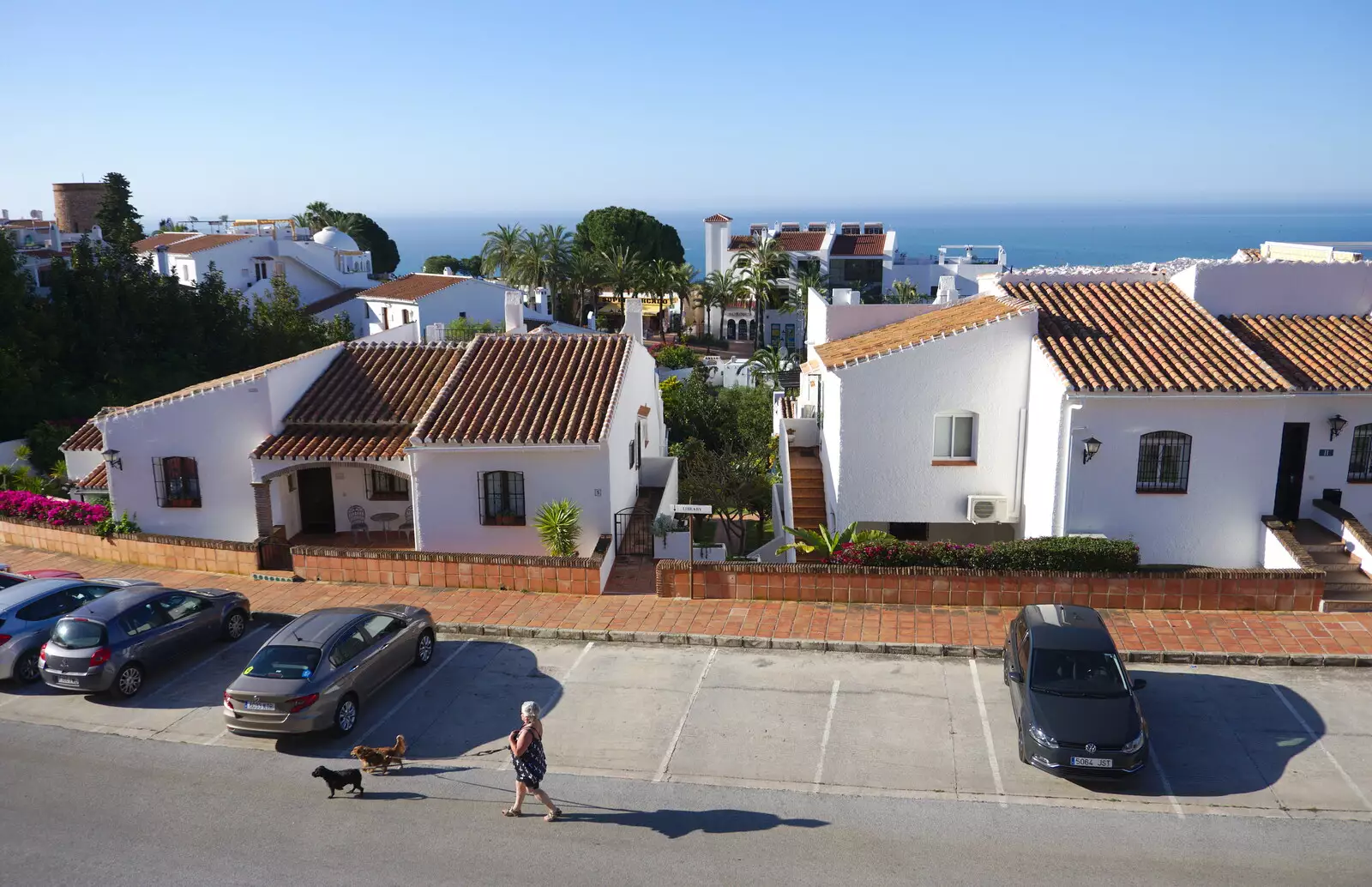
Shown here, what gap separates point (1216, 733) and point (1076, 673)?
2.37 meters

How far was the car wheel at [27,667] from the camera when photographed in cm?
1520

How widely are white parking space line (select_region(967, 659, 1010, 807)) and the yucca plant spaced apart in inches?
336

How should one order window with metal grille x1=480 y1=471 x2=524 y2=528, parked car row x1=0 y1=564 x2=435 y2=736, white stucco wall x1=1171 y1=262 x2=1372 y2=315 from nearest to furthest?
parked car row x1=0 y1=564 x2=435 y2=736 < window with metal grille x1=480 y1=471 x2=524 y2=528 < white stucco wall x1=1171 y1=262 x2=1372 y2=315

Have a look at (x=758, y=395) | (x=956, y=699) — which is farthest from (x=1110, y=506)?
(x=758, y=395)

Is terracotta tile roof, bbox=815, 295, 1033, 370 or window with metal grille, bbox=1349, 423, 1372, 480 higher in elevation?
terracotta tile roof, bbox=815, 295, 1033, 370

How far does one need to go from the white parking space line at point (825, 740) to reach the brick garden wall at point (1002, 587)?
10.2ft

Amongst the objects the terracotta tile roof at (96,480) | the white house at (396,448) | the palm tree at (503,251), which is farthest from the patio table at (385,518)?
the palm tree at (503,251)

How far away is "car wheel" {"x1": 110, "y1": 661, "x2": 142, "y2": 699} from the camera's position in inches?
571

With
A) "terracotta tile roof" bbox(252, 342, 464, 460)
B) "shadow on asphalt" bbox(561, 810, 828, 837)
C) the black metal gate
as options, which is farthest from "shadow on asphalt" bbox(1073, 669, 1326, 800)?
"terracotta tile roof" bbox(252, 342, 464, 460)

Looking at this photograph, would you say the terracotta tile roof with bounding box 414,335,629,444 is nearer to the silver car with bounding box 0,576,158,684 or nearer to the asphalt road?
the silver car with bounding box 0,576,158,684

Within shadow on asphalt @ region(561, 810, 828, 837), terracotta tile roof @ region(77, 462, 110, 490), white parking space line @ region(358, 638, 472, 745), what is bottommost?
white parking space line @ region(358, 638, 472, 745)

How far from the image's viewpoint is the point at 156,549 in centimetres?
2102

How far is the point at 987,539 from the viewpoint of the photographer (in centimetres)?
2202

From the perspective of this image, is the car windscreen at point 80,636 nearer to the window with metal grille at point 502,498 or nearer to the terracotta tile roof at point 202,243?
the window with metal grille at point 502,498
